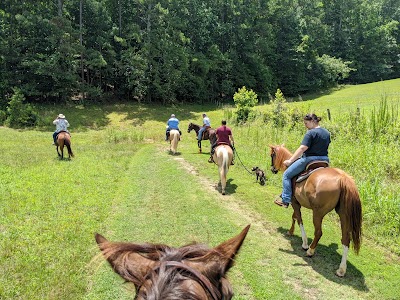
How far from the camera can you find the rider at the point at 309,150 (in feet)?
20.4

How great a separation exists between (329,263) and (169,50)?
29402mm

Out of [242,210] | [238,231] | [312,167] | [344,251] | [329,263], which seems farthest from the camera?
[242,210]


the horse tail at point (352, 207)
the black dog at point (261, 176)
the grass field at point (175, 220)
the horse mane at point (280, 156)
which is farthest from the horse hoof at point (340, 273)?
the black dog at point (261, 176)

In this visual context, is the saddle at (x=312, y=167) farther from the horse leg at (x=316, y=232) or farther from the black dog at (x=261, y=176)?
the black dog at (x=261, y=176)

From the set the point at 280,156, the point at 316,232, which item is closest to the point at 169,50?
the point at 280,156

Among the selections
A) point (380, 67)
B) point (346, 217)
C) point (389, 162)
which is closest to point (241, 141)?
point (389, 162)

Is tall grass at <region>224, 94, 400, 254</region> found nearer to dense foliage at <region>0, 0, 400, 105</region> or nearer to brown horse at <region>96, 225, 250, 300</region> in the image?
brown horse at <region>96, 225, 250, 300</region>

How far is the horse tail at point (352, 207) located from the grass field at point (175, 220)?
0.81 meters

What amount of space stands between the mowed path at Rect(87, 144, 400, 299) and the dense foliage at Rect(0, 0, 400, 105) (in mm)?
21244

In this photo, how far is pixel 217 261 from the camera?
1.61 metres

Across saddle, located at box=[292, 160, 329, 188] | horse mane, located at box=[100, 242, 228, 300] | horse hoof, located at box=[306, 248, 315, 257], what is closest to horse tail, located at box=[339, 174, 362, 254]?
saddle, located at box=[292, 160, 329, 188]

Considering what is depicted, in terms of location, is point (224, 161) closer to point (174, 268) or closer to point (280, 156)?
point (280, 156)

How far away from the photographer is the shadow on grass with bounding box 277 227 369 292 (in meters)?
5.39

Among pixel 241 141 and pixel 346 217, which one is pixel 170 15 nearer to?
pixel 241 141
